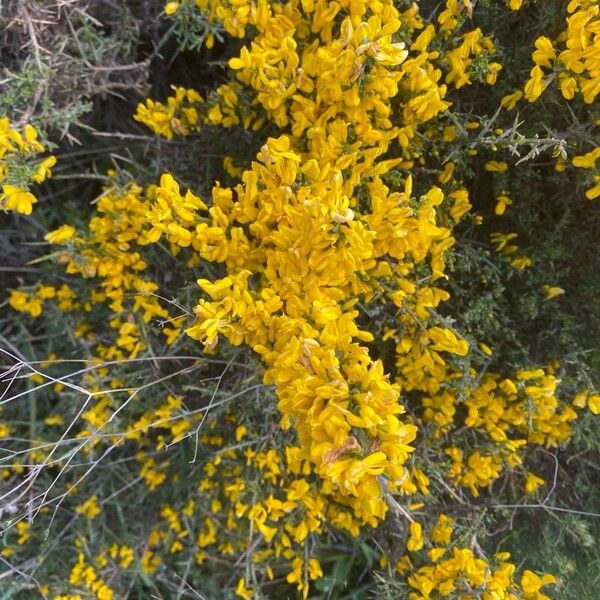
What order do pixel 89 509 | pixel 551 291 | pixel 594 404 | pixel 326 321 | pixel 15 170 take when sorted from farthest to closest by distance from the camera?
pixel 89 509
pixel 551 291
pixel 594 404
pixel 15 170
pixel 326 321

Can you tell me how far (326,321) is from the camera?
47.9 inches

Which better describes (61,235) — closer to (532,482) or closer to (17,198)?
(17,198)

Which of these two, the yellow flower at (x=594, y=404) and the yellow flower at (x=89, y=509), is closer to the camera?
the yellow flower at (x=594, y=404)

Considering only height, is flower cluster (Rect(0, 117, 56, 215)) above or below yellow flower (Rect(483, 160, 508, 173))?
below

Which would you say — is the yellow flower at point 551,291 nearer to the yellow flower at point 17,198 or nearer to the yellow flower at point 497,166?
the yellow flower at point 497,166

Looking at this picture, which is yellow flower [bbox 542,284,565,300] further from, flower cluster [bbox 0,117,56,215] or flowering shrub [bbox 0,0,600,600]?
flower cluster [bbox 0,117,56,215]

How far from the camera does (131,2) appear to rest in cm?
219

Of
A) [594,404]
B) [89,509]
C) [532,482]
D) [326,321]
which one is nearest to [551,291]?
[594,404]

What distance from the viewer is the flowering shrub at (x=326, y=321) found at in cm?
126

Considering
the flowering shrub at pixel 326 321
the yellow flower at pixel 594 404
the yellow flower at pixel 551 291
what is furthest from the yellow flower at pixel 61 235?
the yellow flower at pixel 594 404

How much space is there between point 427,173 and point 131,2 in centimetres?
126

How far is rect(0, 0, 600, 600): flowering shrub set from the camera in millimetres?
1259

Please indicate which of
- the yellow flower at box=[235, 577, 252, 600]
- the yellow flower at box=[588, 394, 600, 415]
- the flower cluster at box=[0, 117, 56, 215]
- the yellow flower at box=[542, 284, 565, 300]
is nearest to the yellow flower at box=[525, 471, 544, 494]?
the yellow flower at box=[588, 394, 600, 415]

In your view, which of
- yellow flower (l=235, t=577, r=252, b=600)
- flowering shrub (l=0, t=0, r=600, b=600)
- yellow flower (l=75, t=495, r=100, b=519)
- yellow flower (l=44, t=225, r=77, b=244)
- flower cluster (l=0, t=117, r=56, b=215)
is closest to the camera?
flowering shrub (l=0, t=0, r=600, b=600)
